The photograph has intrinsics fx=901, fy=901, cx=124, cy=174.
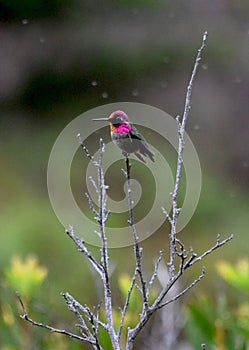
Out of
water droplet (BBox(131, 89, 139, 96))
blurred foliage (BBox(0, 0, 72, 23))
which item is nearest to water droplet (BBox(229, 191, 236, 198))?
water droplet (BBox(131, 89, 139, 96))

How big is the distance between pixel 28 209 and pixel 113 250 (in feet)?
3.13

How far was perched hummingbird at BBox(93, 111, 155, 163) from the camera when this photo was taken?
1.05 metres

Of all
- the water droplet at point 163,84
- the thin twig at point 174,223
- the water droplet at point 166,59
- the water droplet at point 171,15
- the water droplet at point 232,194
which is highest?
the water droplet at point 171,15

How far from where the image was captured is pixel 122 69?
7.71 metres

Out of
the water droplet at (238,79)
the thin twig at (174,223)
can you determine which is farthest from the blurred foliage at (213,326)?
the water droplet at (238,79)

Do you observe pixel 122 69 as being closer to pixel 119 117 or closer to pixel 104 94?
pixel 104 94

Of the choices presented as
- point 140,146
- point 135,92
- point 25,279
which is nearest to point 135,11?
point 135,92

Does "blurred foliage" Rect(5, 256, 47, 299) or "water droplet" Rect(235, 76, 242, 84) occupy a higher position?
"water droplet" Rect(235, 76, 242, 84)

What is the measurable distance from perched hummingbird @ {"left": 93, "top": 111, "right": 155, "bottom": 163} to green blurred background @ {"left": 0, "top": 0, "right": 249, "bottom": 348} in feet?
18.8

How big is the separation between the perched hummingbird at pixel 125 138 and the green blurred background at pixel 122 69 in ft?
18.8

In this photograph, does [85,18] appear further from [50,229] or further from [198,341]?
[198,341]

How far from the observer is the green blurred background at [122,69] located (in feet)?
23.9

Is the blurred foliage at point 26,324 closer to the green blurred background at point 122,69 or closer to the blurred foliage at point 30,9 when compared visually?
the green blurred background at point 122,69

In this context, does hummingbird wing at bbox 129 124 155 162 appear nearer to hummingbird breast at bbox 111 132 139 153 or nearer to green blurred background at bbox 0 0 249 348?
hummingbird breast at bbox 111 132 139 153
